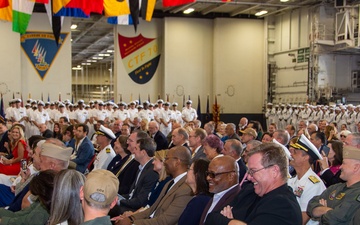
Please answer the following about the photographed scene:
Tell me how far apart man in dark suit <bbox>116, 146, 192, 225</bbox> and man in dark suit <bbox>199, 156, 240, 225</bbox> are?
0.40m

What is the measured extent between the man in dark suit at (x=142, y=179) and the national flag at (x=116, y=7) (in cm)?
694

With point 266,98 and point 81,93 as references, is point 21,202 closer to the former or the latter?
point 266,98

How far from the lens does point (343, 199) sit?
10.5 feet

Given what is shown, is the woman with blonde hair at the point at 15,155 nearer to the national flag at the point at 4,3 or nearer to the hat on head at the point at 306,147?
the hat on head at the point at 306,147

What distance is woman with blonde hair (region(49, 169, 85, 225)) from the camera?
2.76 metres

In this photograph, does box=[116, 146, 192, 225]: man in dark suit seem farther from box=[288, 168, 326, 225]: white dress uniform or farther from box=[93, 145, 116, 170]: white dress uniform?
box=[93, 145, 116, 170]: white dress uniform

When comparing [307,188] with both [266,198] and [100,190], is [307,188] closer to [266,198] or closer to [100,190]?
[266,198]

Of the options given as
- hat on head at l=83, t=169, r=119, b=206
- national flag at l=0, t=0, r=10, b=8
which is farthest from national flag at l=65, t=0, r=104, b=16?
hat on head at l=83, t=169, r=119, b=206

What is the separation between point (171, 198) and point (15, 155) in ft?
12.9

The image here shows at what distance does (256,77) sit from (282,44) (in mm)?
2005

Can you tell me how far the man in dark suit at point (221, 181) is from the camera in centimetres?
350

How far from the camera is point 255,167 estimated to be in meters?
2.79

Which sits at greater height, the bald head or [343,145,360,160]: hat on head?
[343,145,360,160]: hat on head

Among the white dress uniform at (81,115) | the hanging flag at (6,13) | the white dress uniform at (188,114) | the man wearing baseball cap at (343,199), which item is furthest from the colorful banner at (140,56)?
the man wearing baseball cap at (343,199)
